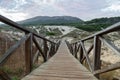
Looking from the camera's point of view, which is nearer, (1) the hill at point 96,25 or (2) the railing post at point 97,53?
(2) the railing post at point 97,53

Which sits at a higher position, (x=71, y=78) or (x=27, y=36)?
(x=27, y=36)

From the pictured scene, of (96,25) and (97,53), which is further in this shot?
(96,25)

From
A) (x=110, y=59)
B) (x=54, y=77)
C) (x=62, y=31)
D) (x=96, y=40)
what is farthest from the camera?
(x=62, y=31)

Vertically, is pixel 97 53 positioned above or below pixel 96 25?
below

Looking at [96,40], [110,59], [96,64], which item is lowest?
[110,59]

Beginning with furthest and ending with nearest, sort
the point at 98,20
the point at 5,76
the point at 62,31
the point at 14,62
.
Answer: the point at 98,20, the point at 62,31, the point at 14,62, the point at 5,76

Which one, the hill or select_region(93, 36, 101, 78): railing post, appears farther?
the hill

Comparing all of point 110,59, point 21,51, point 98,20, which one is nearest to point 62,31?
point 98,20

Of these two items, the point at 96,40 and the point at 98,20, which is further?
the point at 98,20

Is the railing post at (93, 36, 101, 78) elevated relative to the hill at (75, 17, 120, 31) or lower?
lower

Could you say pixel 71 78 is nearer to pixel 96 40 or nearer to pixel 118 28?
pixel 96 40

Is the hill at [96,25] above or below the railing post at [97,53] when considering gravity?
above

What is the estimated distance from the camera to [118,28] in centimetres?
399

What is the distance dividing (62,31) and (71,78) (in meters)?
77.2
